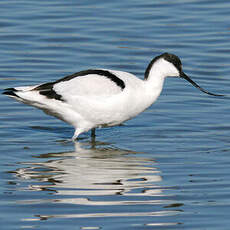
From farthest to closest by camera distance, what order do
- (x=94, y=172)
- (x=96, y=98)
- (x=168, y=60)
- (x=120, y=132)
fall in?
(x=120, y=132)
(x=168, y=60)
(x=96, y=98)
(x=94, y=172)

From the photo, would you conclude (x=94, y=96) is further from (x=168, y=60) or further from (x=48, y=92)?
(x=168, y=60)

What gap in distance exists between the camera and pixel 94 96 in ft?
28.5

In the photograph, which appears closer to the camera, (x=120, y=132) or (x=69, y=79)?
(x=69, y=79)

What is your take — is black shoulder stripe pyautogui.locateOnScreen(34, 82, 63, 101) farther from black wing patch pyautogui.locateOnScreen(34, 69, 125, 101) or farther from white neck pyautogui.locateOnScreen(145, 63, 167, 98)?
white neck pyautogui.locateOnScreen(145, 63, 167, 98)

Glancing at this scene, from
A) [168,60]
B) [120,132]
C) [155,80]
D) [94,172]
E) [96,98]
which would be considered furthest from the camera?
[120,132]

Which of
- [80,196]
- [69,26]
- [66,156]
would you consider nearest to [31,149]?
[66,156]

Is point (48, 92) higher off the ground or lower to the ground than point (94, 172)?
higher

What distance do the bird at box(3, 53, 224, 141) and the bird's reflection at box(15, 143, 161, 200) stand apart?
1.27ft

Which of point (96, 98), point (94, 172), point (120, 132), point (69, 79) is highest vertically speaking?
point (69, 79)

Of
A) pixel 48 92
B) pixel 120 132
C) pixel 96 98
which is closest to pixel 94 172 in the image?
pixel 96 98

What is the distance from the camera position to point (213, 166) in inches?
309

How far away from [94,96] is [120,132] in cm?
102

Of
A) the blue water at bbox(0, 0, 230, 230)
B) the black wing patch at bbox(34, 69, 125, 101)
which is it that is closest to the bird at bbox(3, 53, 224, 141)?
the black wing patch at bbox(34, 69, 125, 101)

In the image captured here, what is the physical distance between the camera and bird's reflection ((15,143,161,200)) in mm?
7051
